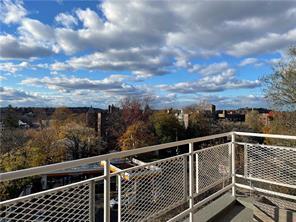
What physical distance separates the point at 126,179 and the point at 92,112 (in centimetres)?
4275

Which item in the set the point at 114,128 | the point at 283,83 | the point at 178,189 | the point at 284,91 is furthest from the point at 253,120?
the point at 178,189

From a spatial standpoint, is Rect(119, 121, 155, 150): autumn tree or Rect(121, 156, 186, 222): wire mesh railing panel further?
Rect(119, 121, 155, 150): autumn tree

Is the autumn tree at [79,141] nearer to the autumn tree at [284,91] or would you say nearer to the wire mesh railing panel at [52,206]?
the autumn tree at [284,91]

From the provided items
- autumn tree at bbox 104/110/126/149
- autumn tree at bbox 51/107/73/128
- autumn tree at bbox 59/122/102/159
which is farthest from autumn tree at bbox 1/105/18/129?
autumn tree at bbox 104/110/126/149

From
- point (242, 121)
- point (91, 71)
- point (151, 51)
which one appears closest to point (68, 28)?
point (151, 51)

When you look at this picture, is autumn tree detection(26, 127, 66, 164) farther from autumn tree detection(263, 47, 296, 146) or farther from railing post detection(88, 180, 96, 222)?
railing post detection(88, 180, 96, 222)

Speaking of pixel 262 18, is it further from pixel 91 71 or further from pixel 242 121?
pixel 91 71

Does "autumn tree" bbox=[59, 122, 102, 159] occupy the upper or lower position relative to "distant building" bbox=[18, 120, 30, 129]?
lower

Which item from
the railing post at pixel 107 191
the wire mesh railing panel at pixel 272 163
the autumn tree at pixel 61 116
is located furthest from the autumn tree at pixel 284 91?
the autumn tree at pixel 61 116

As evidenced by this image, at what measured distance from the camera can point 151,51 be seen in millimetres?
42656

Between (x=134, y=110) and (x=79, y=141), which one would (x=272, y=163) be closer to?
(x=79, y=141)

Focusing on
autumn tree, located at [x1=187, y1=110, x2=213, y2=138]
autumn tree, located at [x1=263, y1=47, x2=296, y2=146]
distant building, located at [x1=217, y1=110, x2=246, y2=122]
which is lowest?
autumn tree, located at [x1=187, y1=110, x2=213, y2=138]

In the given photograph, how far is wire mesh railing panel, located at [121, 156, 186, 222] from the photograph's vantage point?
213 cm

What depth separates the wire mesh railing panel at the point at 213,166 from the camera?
10.3 feet
